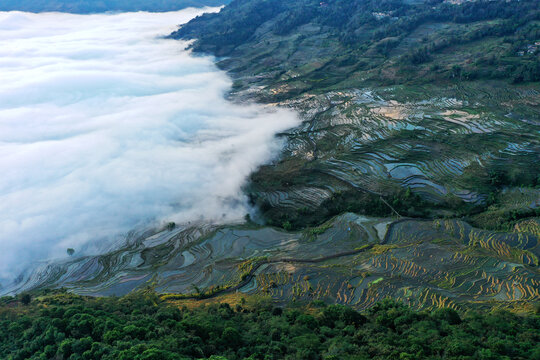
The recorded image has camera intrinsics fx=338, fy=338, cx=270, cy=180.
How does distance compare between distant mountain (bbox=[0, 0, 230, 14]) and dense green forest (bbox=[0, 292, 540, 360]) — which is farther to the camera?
distant mountain (bbox=[0, 0, 230, 14])

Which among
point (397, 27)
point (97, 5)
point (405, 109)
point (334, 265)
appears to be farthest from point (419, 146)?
point (97, 5)

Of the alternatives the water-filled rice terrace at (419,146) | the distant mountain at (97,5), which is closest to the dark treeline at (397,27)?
the water-filled rice terrace at (419,146)

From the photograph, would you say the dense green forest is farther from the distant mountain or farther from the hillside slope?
the distant mountain

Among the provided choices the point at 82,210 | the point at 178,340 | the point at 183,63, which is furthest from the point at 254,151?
the point at 183,63

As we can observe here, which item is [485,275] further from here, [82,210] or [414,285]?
[82,210]

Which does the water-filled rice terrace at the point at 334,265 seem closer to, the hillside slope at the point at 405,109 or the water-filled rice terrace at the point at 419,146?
the hillside slope at the point at 405,109

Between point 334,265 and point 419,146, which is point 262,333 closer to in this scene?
point 334,265

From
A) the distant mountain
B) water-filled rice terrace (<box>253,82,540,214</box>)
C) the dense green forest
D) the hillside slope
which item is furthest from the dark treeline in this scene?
the distant mountain
